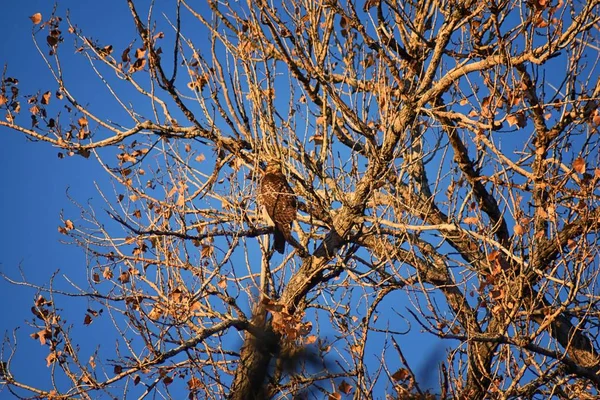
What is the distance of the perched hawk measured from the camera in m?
6.18

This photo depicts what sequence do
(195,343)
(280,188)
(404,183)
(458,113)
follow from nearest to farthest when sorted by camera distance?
(195,343), (458,113), (280,188), (404,183)

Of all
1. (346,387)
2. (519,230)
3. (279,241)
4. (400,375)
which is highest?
(279,241)

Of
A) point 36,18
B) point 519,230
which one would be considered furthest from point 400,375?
point 36,18

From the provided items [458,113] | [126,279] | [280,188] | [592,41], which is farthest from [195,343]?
[592,41]

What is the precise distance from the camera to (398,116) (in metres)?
5.95

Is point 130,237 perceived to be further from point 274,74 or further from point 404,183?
point 404,183

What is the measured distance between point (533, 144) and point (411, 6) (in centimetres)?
161

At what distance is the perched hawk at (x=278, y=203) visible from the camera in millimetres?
6175

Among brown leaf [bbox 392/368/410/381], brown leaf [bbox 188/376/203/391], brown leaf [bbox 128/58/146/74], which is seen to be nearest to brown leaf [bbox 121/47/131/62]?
brown leaf [bbox 128/58/146/74]

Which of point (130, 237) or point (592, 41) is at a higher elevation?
point (592, 41)

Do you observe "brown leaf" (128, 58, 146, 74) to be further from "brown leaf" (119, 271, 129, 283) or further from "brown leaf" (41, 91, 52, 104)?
"brown leaf" (119, 271, 129, 283)

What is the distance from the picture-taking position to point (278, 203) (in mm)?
6449

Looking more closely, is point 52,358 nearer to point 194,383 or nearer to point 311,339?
point 194,383

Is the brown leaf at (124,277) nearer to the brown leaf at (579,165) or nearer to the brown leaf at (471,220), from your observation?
the brown leaf at (471,220)
